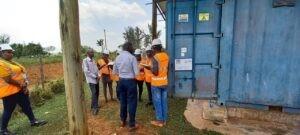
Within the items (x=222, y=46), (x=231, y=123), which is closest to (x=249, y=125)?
(x=231, y=123)

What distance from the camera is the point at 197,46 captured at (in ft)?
22.4

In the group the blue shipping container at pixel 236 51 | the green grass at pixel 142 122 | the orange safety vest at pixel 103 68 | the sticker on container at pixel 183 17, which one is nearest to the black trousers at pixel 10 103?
the green grass at pixel 142 122

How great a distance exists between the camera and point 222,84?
22.0 ft

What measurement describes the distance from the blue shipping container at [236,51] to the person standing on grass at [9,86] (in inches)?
136

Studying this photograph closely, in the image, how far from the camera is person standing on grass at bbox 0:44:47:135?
17.6 feet

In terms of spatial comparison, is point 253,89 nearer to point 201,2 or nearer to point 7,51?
point 201,2

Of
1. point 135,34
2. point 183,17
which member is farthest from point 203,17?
point 135,34

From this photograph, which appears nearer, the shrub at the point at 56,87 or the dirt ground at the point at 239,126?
the dirt ground at the point at 239,126

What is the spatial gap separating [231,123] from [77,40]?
13.7 ft

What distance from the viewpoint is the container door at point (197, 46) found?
21.8ft

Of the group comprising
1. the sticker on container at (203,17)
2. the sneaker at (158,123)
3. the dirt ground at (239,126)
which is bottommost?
the dirt ground at (239,126)

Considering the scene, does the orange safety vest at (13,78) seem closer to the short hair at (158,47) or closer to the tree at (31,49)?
the short hair at (158,47)

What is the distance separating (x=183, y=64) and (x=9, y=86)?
12.9 ft

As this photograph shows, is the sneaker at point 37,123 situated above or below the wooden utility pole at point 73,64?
below
